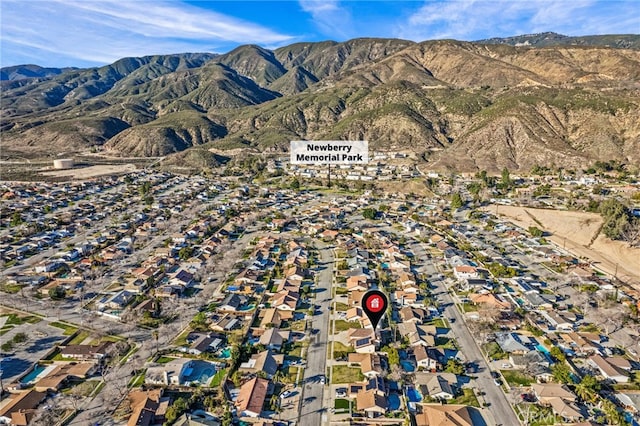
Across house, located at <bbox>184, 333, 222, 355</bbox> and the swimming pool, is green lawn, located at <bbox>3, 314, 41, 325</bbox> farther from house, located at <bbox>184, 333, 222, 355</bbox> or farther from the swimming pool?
house, located at <bbox>184, 333, 222, 355</bbox>

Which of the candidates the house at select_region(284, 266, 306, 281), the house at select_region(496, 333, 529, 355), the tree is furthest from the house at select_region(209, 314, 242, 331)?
the tree

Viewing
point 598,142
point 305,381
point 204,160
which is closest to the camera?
point 305,381

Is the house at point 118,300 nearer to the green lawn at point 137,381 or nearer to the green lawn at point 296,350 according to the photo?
the green lawn at point 137,381

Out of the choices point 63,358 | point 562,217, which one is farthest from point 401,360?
point 562,217

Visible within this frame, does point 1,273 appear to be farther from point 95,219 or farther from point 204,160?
Result: point 204,160

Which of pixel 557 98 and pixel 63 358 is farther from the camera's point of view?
pixel 557 98
